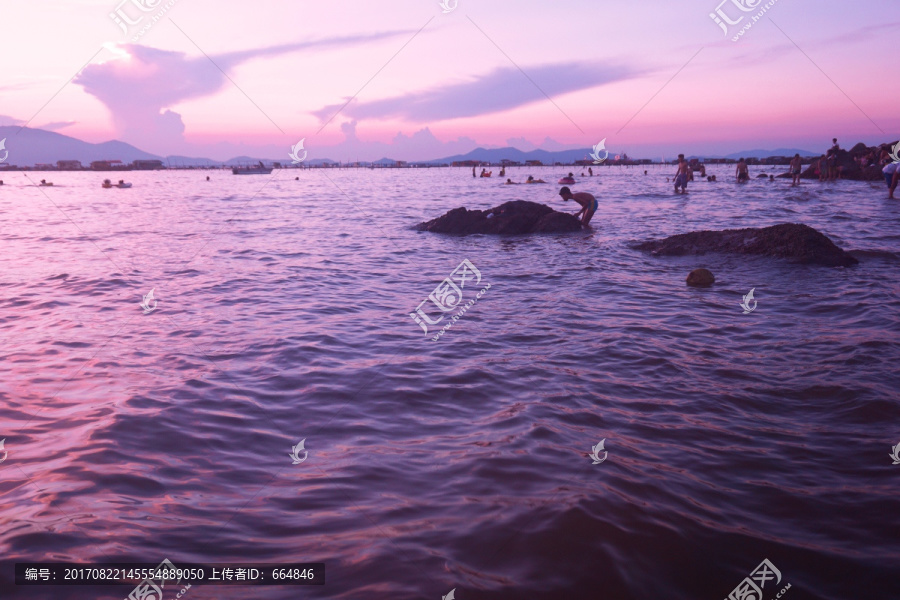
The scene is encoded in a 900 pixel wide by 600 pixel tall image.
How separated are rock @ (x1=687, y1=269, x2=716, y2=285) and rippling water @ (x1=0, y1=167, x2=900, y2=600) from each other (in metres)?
0.28

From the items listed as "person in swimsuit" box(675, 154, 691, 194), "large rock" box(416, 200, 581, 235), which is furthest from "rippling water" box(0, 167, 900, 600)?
"person in swimsuit" box(675, 154, 691, 194)

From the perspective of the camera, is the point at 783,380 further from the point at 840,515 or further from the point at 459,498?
the point at 459,498

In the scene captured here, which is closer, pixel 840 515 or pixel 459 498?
pixel 840 515

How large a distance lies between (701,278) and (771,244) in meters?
3.69

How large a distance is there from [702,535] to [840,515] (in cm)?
121

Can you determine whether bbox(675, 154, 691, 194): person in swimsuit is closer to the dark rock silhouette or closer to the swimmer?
the swimmer

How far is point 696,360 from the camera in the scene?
7367 mm

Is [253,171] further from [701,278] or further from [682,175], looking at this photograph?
[701,278]

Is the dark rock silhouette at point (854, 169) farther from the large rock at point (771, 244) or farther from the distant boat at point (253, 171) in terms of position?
the distant boat at point (253, 171)

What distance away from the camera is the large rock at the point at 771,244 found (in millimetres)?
13109

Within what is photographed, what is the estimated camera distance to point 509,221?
22938 millimetres

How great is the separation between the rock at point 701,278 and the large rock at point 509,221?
1079 centimetres

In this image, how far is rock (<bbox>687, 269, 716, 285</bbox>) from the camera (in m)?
11.9

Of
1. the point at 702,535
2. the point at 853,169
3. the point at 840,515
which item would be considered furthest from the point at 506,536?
the point at 853,169
